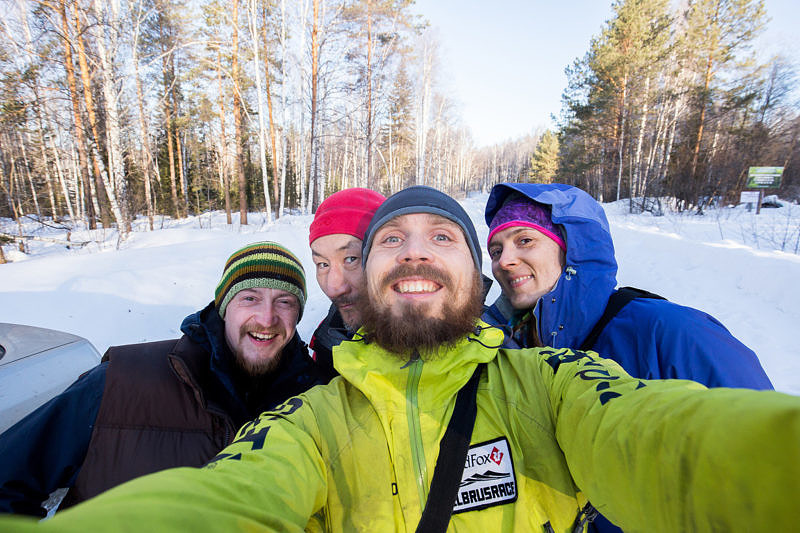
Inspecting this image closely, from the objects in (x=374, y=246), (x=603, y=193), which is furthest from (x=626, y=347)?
(x=603, y=193)

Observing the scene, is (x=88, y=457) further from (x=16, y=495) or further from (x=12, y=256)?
(x=12, y=256)

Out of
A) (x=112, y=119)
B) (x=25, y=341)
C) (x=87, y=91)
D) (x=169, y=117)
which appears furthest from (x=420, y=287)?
(x=169, y=117)

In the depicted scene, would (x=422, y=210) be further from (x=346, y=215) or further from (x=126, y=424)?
(x=126, y=424)

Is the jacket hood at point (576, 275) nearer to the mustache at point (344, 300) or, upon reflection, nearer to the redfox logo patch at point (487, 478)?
the redfox logo patch at point (487, 478)

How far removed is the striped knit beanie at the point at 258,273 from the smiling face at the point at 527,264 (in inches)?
58.3

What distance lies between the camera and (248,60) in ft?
41.7

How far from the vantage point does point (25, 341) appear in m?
1.84

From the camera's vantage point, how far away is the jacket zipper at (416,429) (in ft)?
3.46

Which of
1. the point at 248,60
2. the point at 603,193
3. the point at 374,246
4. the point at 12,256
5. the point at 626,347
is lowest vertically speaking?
the point at 12,256

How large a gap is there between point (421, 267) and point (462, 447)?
76 cm

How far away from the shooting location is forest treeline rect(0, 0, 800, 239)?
8.41m

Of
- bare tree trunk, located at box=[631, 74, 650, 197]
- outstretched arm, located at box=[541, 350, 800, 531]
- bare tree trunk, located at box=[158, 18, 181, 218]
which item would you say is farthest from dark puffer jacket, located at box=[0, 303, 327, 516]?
bare tree trunk, located at box=[631, 74, 650, 197]

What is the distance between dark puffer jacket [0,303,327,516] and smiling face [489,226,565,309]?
1599 mm

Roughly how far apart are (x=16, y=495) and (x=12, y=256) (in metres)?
13.4
